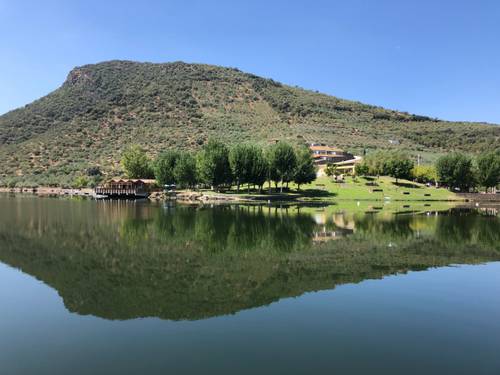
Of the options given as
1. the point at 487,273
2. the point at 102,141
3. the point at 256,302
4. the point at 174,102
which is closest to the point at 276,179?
the point at 487,273

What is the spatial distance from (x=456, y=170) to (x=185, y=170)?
61358 millimetres

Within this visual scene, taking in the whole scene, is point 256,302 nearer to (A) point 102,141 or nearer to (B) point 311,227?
(B) point 311,227

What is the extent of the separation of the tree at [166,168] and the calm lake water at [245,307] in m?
75.2

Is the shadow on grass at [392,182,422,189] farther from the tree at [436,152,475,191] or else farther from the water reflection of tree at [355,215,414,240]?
the water reflection of tree at [355,215,414,240]

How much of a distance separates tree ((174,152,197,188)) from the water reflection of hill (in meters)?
57.9

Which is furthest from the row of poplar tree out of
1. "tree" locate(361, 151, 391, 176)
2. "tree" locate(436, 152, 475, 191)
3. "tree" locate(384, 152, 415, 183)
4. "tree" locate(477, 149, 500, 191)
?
"tree" locate(477, 149, 500, 191)

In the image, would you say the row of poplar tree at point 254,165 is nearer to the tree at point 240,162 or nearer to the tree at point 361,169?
the tree at point 240,162

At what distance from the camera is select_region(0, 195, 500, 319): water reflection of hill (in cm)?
1619

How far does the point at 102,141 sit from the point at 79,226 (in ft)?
447

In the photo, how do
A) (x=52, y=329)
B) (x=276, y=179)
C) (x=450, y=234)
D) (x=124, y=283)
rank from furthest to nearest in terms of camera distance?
(x=276, y=179)
(x=450, y=234)
(x=124, y=283)
(x=52, y=329)

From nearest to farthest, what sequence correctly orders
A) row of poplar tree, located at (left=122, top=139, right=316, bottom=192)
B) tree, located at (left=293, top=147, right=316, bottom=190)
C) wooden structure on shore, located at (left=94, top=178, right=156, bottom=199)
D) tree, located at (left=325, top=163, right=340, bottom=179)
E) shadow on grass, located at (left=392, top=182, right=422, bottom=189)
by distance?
row of poplar tree, located at (left=122, top=139, right=316, bottom=192) → tree, located at (left=293, top=147, right=316, bottom=190) → shadow on grass, located at (left=392, top=182, right=422, bottom=189) → wooden structure on shore, located at (left=94, top=178, right=156, bottom=199) → tree, located at (left=325, top=163, right=340, bottom=179)

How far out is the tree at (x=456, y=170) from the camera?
94.4 m

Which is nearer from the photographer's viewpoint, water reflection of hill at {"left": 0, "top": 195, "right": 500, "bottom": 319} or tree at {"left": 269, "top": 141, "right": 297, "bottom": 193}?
water reflection of hill at {"left": 0, "top": 195, "right": 500, "bottom": 319}

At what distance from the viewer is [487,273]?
72.0ft
